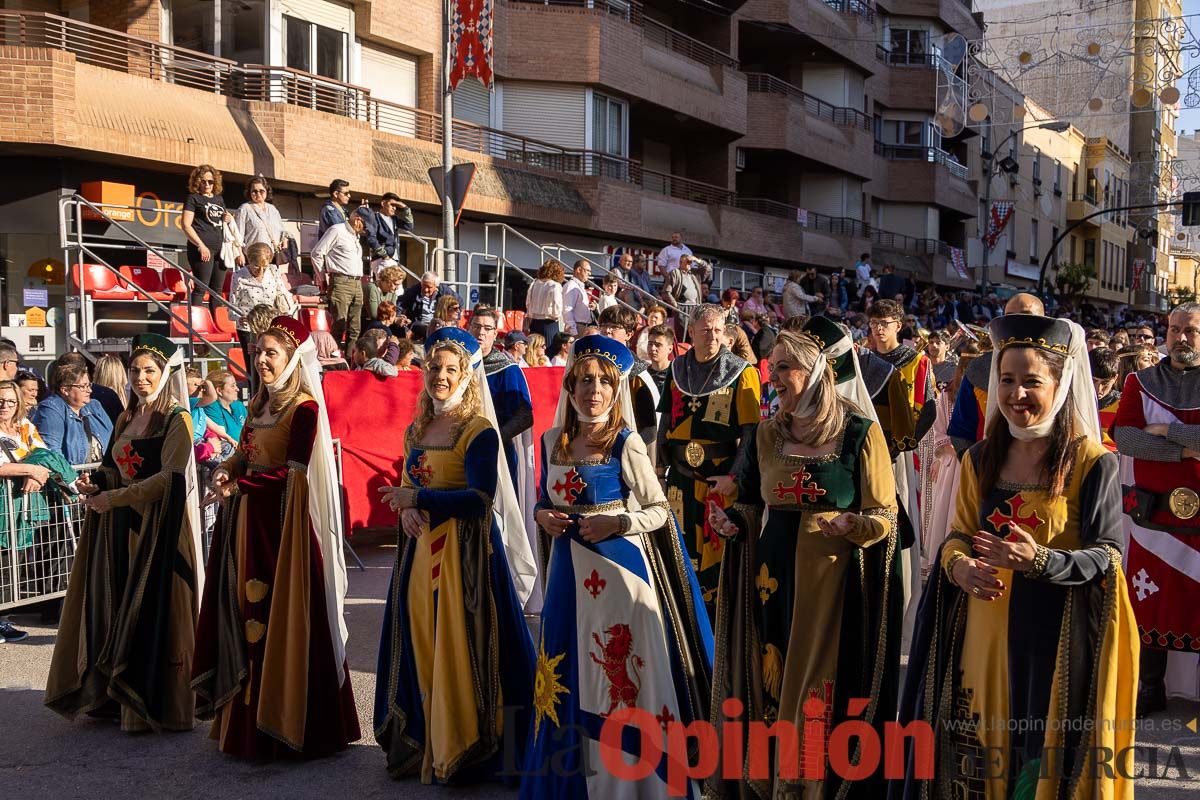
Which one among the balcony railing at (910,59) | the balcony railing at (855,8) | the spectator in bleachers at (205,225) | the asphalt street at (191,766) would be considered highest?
the balcony railing at (855,8)

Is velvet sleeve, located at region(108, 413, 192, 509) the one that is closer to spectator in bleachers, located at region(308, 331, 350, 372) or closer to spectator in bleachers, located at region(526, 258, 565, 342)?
spectator in bleachers, located at region(308, 331, 350, 372)

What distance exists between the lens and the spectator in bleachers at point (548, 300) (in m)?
14.3

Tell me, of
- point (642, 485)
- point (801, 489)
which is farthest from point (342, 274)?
point (801, 489)

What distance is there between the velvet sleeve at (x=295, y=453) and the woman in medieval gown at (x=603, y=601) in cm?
136

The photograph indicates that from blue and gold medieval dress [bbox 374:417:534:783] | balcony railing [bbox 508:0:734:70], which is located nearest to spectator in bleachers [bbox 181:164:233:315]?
blue and gold medieval dress [bbox 374:417:534:783]

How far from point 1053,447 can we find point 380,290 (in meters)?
11.2

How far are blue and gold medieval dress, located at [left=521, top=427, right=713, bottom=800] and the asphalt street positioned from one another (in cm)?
60

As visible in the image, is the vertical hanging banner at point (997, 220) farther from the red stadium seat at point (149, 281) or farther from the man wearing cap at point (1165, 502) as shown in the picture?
the man wearing cap at point (1165, 502)

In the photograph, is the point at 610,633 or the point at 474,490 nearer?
the point at 610,633

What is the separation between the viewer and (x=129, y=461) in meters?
6.19

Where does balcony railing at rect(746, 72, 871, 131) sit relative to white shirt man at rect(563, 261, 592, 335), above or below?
above

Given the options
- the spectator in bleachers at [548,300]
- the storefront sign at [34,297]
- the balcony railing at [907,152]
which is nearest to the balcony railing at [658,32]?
the spectator in bleachers at [548,300]

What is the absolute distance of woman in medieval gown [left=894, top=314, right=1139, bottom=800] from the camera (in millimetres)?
3746

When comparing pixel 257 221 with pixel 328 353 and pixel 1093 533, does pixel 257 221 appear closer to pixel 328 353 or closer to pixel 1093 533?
pixel 328 353
